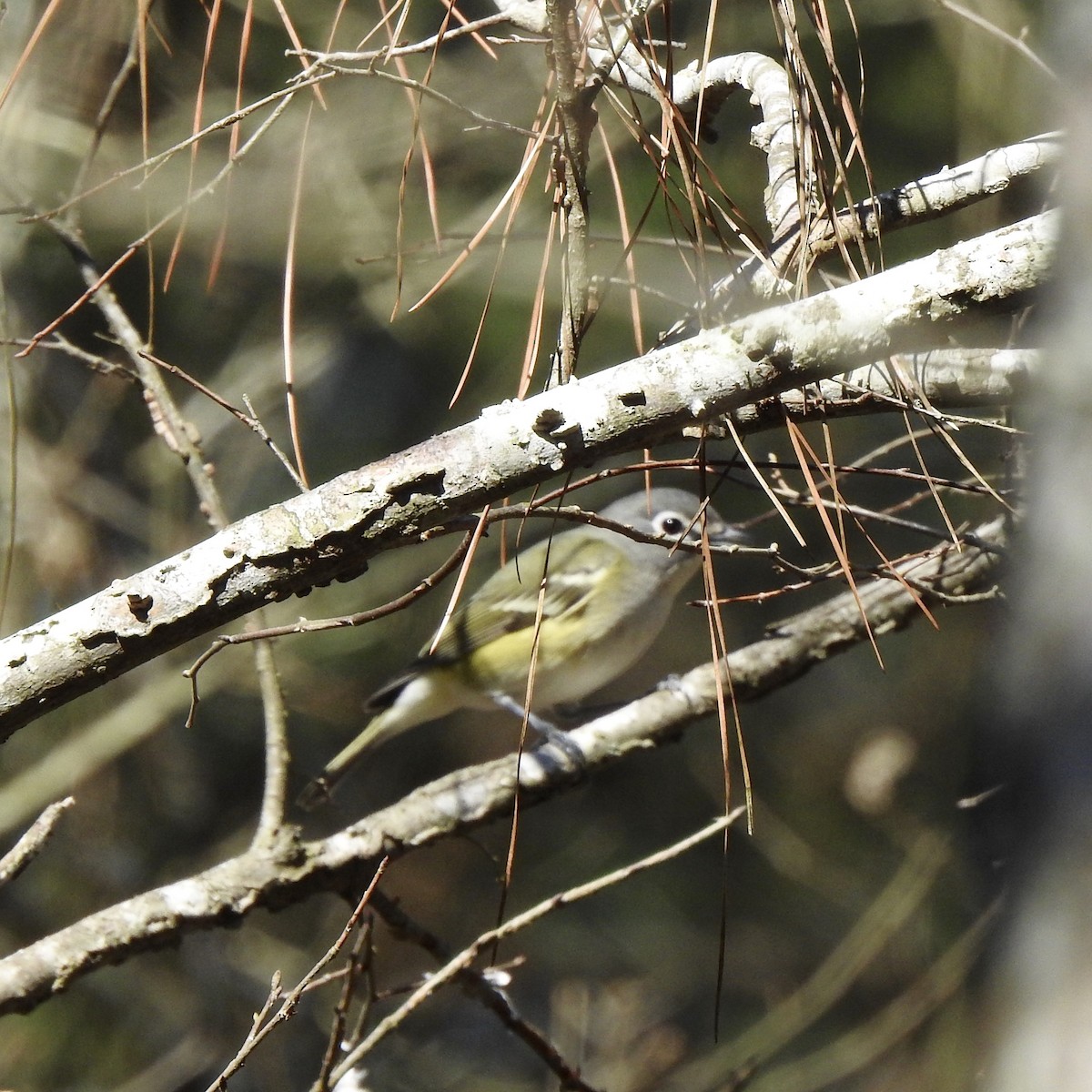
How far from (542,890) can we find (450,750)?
0.91 meters

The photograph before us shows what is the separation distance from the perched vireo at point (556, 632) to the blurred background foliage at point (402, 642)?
110cm

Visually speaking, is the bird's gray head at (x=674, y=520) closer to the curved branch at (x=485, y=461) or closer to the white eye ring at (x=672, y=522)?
the white eye ring at (x=672, y=522)

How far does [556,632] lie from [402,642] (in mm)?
1744

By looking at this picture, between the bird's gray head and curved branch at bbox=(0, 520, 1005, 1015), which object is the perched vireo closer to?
the bird's gray head

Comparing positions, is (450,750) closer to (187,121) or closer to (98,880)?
(98,880)

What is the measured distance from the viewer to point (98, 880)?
542 cm

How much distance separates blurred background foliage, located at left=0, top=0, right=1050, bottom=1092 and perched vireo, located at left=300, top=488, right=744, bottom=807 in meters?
1.10

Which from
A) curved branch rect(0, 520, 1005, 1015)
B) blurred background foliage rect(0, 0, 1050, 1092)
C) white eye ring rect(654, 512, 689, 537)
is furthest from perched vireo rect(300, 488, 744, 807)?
blurred background foliage rect(0, 0, 1050, 1092)

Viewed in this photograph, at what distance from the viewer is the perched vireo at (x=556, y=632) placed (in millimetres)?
4281

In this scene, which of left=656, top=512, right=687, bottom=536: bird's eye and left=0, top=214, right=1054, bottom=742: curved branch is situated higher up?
left=0, top=214, right=1054, bottom=742: curved branch

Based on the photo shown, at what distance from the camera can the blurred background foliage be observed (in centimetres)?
512

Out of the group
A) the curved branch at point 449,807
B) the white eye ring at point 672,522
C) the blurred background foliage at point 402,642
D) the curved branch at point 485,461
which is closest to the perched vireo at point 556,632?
the white eye ring at point 672,522

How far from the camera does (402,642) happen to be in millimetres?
5895

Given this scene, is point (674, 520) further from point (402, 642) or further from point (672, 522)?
point (402, 642)
